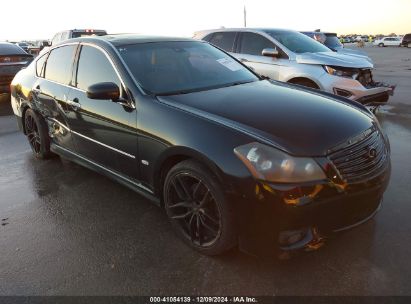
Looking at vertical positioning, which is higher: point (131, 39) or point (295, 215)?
point (131, 39)

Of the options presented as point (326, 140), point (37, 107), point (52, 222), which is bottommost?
point (52, 222)

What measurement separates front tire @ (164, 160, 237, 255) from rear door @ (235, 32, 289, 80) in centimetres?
498

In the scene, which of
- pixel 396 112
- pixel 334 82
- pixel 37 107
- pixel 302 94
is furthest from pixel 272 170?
pixel 396 112

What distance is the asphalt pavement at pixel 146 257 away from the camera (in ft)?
8.43

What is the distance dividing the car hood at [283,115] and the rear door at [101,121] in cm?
45

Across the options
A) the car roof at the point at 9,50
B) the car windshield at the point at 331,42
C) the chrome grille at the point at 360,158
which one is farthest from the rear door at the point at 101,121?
the car windshield at the point at 331,42

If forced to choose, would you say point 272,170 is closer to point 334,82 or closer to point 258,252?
point 258,252

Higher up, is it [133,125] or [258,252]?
[133,125]

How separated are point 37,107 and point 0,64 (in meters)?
6.71

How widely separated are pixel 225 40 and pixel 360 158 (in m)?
6.15

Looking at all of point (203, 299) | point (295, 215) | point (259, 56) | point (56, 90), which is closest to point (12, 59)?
point (259, 56)

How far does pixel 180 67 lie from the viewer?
3797 millimetres

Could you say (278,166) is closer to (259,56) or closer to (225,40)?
(259,56)

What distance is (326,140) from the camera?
8.46 feet
